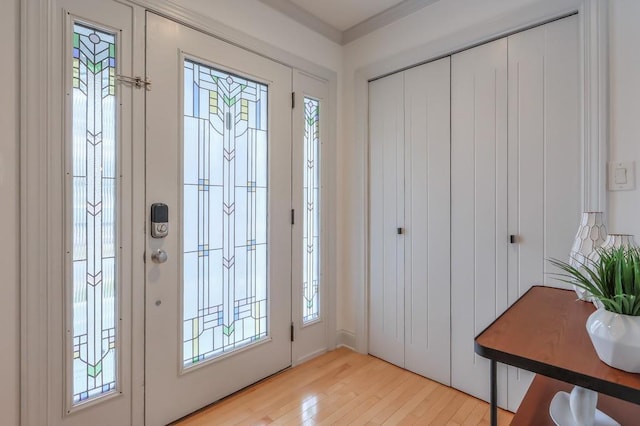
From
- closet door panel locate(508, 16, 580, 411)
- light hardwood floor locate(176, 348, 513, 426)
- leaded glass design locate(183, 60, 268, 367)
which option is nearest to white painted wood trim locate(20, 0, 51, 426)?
leaded glass design locate(183, 60, 268, 367)

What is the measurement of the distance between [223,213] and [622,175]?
200cm

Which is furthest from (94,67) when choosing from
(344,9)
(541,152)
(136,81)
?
(541,152)

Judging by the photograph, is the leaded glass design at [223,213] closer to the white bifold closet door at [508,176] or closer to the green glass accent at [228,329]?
the green glass accent at [228,329]

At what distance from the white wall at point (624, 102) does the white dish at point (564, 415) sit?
0.87 metres

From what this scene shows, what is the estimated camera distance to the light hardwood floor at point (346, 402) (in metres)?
1.77

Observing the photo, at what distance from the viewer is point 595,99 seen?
1.52 meters

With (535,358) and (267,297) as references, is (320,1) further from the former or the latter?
(535,358)

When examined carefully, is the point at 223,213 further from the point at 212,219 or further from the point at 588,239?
the point at 588,239

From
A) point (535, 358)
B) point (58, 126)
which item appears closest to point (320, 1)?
point (58, 126)

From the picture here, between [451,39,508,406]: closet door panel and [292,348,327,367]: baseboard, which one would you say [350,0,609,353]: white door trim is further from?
[292,348,327,367]: baseboard

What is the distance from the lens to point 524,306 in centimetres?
130

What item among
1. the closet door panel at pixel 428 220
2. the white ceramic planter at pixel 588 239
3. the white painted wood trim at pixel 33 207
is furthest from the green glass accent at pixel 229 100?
the white ceramic planter at pixel 588 239

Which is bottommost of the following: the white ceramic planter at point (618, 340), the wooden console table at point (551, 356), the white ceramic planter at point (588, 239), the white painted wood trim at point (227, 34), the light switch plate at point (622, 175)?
the wooden console table at point (551, 356)

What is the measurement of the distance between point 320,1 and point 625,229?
215 cm
